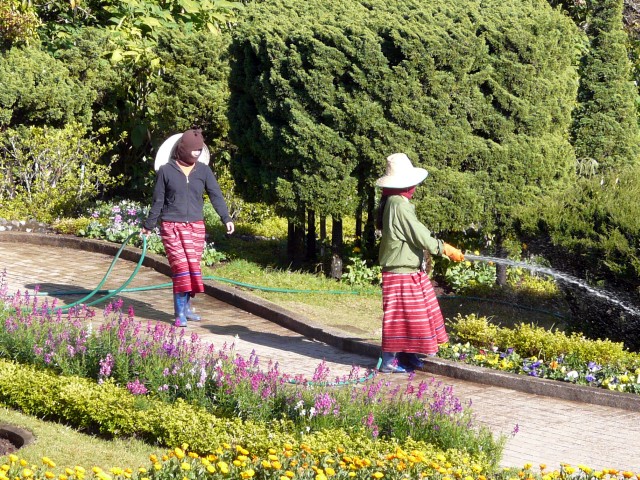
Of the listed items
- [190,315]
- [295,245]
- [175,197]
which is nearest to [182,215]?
[175,197]

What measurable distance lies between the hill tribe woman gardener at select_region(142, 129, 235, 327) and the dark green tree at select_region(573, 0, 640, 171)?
20.5 feet

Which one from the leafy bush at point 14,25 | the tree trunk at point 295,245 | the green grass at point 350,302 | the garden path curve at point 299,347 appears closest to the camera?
the garden path curve at point 299,347

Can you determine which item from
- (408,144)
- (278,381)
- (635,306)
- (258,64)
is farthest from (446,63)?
(278,381)

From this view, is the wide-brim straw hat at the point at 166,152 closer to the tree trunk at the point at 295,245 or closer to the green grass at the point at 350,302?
the green grass at the point at 350,302

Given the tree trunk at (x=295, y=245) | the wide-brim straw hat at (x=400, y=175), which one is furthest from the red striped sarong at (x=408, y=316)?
the tree trunk at (x=295, y=245)

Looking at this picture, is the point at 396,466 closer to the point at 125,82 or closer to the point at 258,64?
the point at 258,64

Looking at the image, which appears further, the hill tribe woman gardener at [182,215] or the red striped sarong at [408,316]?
the hill tribe woman gardener at [182,215]

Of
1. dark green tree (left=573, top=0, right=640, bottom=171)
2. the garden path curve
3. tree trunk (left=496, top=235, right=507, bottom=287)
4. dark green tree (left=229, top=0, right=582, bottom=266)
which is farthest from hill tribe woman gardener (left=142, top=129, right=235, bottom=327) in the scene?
dark green tree (left=573, top=0, right=640, bottom=171)

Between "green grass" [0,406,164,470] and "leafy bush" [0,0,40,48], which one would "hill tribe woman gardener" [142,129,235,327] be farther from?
"leafy bush" [0,0,40,48]

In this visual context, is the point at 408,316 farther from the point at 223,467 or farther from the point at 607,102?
the point at 607,102

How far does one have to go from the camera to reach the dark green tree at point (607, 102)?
47.4 feet

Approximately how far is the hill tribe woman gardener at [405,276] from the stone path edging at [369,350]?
316mm

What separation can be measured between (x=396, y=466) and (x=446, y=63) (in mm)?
6579

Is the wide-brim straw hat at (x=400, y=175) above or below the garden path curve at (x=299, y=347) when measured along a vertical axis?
above
